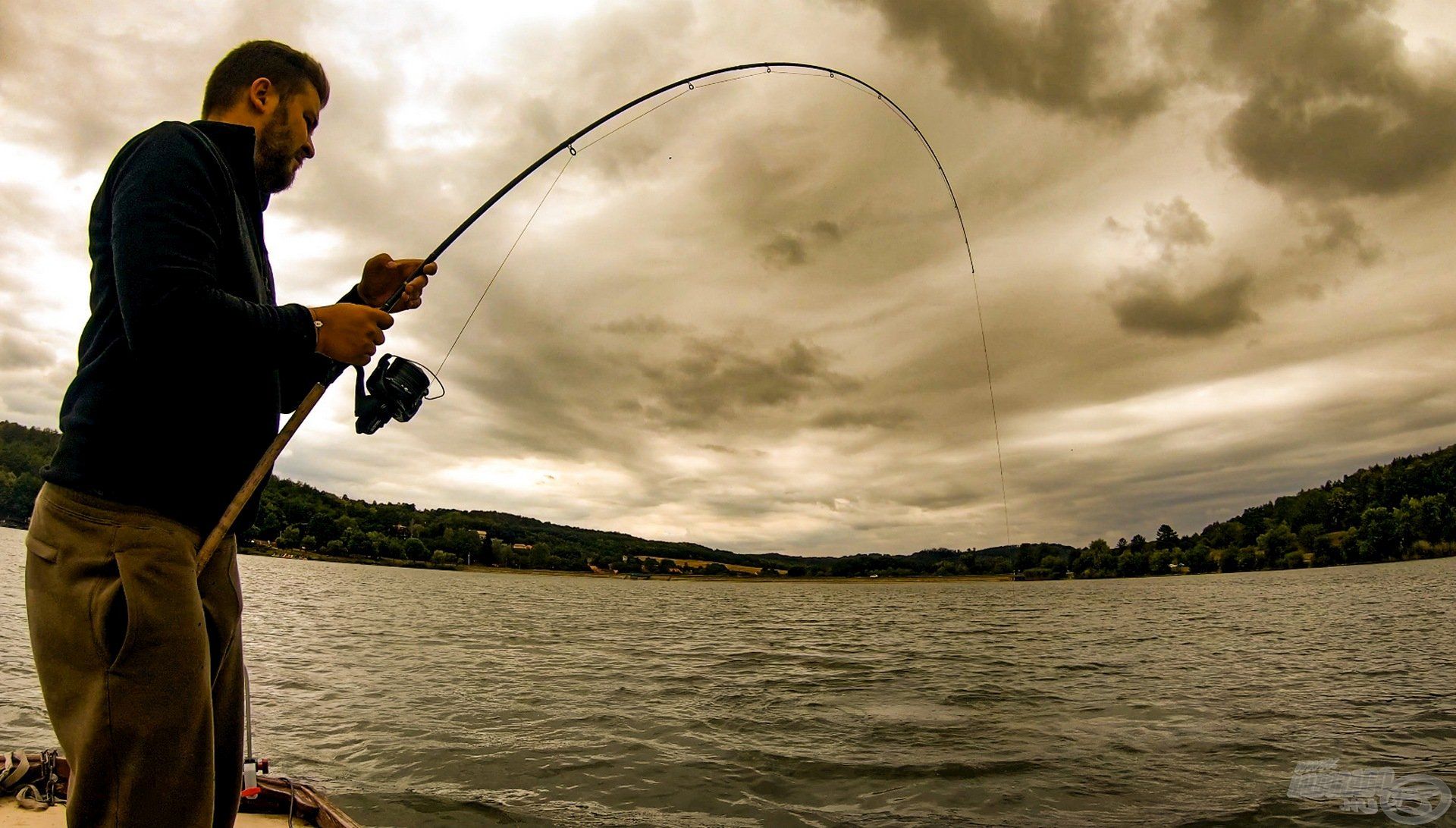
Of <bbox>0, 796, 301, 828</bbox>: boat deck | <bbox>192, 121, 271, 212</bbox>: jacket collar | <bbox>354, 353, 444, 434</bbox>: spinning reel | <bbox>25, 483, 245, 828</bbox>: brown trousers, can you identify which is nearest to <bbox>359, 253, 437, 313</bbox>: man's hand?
<bbox>354, 353, 444, 434</bbox>: spinning reel

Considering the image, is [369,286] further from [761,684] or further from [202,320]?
[761,684]

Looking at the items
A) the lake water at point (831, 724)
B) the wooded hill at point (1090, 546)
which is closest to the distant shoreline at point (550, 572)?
the wooded hill at point (1090, 546)

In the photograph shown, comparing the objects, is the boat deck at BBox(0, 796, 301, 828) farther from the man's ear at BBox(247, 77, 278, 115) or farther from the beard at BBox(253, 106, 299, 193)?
the man's ear at BBox(247, 77, 278, 115)

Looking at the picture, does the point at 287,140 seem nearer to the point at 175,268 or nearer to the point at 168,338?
the point at 175,268

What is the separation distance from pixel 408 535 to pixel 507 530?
1758 cm

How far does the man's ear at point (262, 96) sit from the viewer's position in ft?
8.26

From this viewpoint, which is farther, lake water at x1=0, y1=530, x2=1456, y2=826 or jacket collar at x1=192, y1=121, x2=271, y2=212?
lake water at x1=0, y1=530, x2=1456, y2=826

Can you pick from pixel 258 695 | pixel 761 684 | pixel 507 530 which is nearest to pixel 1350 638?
pixel 761 684

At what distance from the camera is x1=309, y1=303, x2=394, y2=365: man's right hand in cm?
238

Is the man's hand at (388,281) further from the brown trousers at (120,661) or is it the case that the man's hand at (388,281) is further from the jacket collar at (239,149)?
the brown trousers at (120,661)

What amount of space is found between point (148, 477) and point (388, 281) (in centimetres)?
150

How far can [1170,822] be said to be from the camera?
735 cm

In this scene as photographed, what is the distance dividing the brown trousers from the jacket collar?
1052 mm

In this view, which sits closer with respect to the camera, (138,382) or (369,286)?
(138,382)
